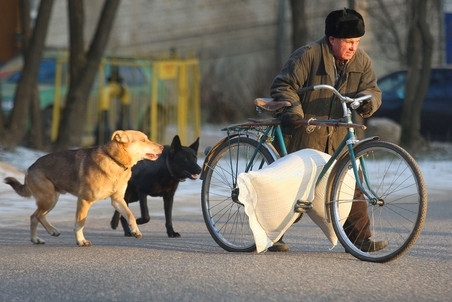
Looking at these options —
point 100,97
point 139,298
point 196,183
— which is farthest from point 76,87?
point 139,298

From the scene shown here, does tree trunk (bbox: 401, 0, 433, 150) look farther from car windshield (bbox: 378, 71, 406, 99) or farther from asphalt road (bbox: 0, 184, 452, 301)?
asphalt road (bbox: 0, 184, 452, 301)

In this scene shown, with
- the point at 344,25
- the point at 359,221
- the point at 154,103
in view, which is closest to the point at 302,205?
the point at 359,221

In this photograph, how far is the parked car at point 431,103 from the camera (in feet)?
78.2

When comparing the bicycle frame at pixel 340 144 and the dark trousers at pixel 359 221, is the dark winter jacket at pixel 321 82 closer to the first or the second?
the bicycle frame at pixel 340 144

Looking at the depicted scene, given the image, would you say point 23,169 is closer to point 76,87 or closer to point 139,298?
point 76,87

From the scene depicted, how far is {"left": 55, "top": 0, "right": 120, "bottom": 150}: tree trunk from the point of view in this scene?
1761 cm

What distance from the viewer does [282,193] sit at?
7766 mm

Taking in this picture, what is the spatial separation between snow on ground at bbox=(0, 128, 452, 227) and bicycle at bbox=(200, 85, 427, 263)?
3.11 m

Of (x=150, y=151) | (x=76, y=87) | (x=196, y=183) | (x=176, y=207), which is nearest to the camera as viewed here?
(x=150, y=151)

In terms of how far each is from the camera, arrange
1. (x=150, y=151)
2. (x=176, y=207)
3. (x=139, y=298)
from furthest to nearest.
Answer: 1. (x=176, y=207)
2. (x=150, y=151)
3. (x=139, y=298)

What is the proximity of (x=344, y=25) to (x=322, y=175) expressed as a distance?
996mm

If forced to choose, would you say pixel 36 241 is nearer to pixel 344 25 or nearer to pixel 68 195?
pixel 344 25

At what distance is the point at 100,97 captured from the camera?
19719 mm

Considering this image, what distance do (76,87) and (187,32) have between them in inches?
739
